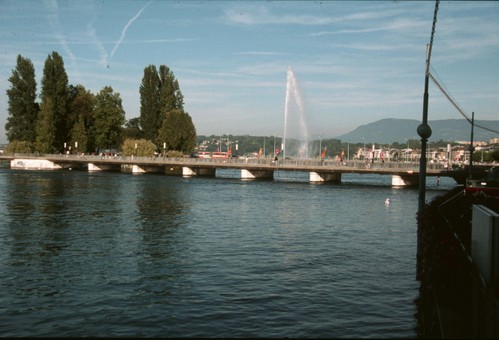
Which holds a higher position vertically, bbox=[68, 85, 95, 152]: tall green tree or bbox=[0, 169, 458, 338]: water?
bbox=[68, 85, 95, 152]: tall green tree

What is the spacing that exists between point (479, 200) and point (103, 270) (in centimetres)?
1769

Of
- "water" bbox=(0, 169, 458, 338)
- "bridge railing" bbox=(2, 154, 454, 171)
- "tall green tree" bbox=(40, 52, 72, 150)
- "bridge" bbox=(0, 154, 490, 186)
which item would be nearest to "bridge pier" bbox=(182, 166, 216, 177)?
"bridge" bbox=(0, 154, 490, 186)

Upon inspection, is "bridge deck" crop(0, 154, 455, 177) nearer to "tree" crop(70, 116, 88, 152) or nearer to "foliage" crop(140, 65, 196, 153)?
"tree" crop(70, 116, 88, 152)

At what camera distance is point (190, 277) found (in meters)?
23.3

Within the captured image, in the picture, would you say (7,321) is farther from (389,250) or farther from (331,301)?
(389,250)

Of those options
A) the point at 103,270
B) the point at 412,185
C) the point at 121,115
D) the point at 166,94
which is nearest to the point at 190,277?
the point at 103,270

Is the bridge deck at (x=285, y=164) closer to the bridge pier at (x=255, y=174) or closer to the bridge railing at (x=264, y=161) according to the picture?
the bridge railing at (x=264, y=161)

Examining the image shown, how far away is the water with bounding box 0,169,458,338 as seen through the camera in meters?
17.0

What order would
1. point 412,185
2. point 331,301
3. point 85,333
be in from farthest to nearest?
1. point 412,185
2. point 331,301
3. point 85,333

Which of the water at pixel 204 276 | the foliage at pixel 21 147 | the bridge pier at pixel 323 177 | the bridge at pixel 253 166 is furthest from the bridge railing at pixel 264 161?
the water at pixel 204 276

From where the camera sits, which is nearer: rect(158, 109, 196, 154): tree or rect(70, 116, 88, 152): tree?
rect(158, 109, 196, 154): tree

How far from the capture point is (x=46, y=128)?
133250 mm

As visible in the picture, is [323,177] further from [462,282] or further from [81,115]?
[462,282]

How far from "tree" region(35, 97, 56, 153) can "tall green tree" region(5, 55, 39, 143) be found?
15.1 feet
